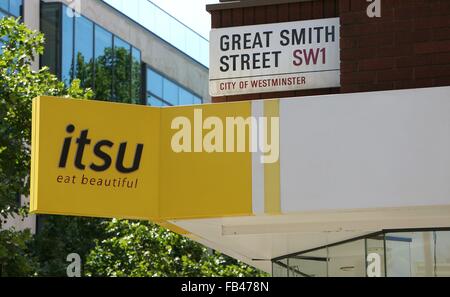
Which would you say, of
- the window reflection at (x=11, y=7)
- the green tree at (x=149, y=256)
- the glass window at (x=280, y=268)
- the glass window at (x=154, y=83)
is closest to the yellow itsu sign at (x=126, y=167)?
the glass window at (x=280, y=268)

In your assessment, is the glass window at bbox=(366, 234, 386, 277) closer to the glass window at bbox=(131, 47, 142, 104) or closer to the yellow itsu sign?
the yellow itsu sign

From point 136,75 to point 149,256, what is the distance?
16.8 m

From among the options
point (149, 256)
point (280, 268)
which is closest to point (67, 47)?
point (149, 256)

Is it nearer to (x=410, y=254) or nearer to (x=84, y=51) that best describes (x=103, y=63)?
(x=84, y=51)

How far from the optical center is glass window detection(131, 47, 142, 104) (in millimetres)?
46688

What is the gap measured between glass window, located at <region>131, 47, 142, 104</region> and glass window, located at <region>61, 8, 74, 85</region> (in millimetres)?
4513

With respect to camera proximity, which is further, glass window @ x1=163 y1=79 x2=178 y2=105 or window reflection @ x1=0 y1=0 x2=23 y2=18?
glass window @ x1=163 y1=79 x2=178 y2=105

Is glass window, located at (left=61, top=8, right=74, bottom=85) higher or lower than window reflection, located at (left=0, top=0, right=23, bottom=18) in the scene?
lower

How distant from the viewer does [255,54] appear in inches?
727

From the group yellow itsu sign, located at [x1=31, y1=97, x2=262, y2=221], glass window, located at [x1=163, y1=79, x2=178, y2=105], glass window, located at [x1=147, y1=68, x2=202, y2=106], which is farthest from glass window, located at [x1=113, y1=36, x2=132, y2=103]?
yellow itsu sign, located at [x1=31, y1=97, x2=262, y2=221]

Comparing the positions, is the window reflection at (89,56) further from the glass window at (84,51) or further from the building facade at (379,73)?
the building facade at (379,73)

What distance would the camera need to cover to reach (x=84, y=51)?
141ft

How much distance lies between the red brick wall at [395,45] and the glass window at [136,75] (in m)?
29.0

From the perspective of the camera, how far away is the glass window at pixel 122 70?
44719mm
